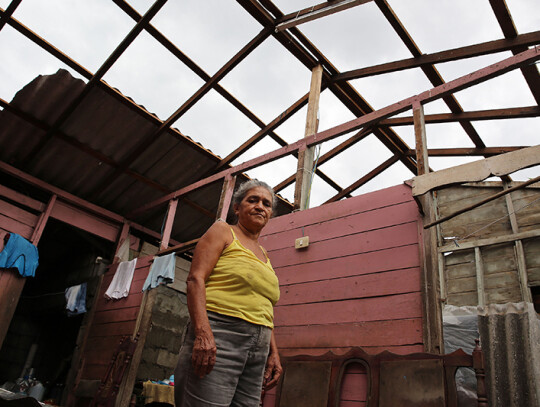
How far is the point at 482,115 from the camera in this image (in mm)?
6430

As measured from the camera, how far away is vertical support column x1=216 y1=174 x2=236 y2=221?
5.81 meters

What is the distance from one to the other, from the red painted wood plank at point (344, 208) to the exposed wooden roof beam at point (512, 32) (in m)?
2.26

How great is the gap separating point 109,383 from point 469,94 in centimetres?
667

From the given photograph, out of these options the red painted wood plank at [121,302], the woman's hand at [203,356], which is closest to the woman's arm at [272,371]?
the woman's hand at [203,356]

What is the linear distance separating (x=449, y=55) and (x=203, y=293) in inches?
220

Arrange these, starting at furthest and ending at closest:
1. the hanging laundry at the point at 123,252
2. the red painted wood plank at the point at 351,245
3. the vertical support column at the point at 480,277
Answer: the hanging laundry at the point at 123,252
the vertical support column at the point at 480,277
the red painted wood plank at the point at 351,245

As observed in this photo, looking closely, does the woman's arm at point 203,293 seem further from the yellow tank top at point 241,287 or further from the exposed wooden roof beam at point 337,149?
the exposed wooden roof beam at point 337,149

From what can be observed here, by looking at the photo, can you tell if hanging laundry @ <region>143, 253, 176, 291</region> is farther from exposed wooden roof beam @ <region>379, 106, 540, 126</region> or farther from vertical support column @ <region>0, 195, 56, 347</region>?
exposed wooden roof beam @ <region>379, 106, 540, 126</region>

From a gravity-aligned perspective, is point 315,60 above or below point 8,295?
above

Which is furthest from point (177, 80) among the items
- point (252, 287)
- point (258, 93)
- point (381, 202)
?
point (252, 287)

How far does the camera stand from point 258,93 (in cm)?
701

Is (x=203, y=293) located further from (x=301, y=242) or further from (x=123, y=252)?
(x=123, y=252)

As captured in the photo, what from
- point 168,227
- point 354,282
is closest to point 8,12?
point 168,227

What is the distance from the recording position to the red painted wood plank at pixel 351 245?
138 inches
